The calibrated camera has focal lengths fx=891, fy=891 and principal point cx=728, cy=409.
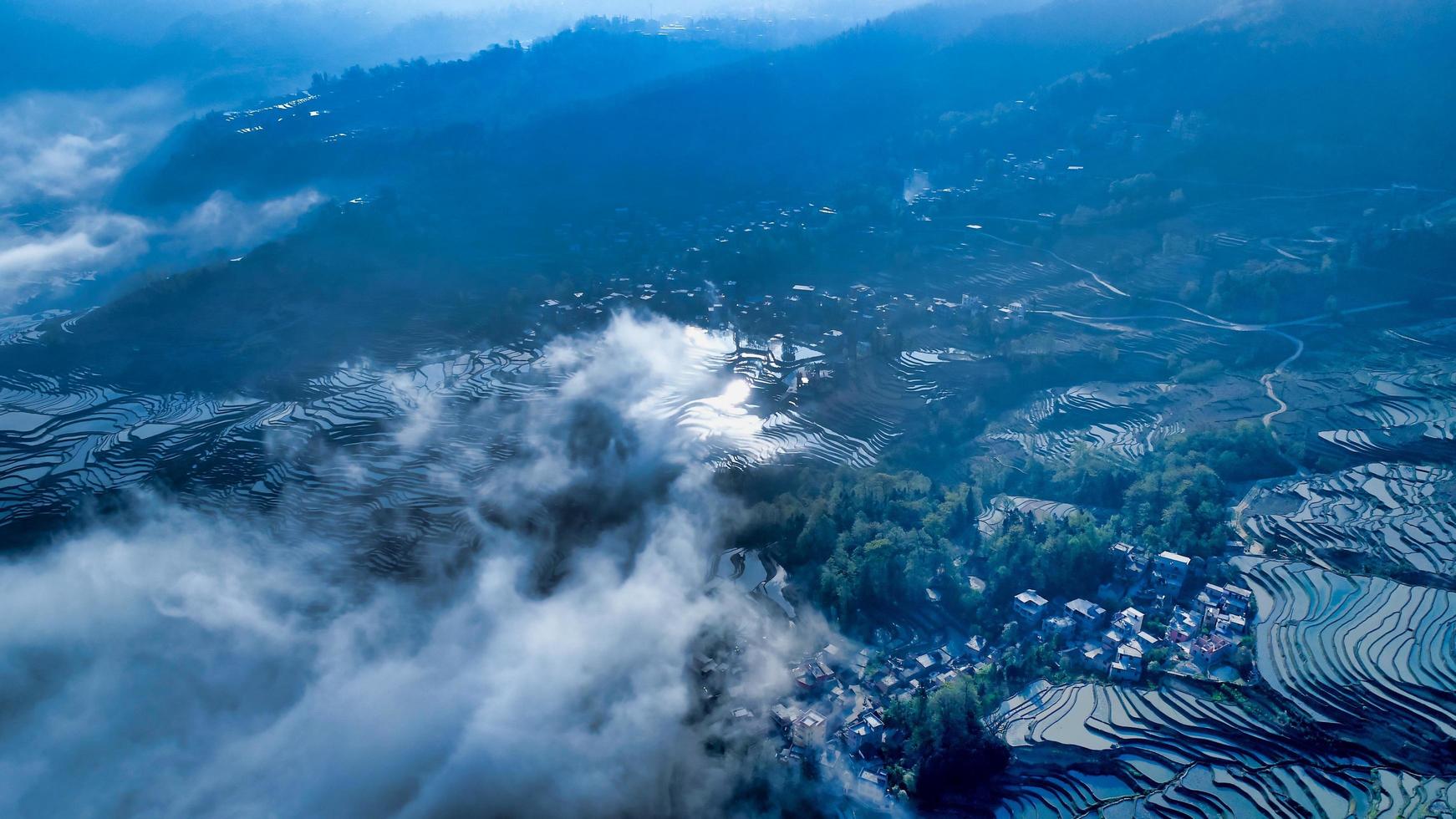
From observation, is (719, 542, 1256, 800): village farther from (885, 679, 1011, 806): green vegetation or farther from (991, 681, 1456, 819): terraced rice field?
(991, 681, 1456, 819): terraced rice field

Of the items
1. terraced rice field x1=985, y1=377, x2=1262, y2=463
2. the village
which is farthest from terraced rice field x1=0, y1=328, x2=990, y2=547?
the village

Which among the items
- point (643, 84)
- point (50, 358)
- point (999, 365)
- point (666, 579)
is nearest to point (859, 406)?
point (999, 365)

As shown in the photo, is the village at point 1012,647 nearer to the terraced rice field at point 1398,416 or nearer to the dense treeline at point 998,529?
the dense treeline at point 998,529

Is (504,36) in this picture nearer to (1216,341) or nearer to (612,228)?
(612,228)

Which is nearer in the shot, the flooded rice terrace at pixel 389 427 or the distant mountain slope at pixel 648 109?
the flooded rice terrace at pixel 389 427

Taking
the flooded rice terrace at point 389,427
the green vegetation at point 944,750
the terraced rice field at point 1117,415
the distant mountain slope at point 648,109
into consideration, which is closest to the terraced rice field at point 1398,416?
the terraced rice field at point 1117,415

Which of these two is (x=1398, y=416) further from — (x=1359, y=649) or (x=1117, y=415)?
(x=1359, y=649)
